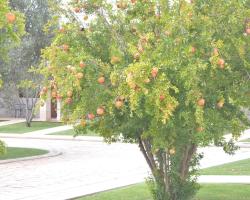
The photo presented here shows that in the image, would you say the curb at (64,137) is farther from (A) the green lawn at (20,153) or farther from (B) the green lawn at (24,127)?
(A) the green lawn at (20,153)

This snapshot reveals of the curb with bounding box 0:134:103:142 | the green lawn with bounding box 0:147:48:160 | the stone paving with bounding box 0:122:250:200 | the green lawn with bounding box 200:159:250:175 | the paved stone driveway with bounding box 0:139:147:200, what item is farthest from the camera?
the curb with bounding box 0:134:103:142

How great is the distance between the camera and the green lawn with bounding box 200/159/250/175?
16.8 meters

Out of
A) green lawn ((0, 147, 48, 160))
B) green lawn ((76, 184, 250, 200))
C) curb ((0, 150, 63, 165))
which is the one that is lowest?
green lawn ((76, 184, 250, 200))

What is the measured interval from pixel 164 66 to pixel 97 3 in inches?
74.5

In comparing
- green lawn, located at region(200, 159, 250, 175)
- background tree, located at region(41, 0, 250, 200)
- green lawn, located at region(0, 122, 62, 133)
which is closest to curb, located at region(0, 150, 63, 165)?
green lawn, located at region(200, 159, 250, 175)

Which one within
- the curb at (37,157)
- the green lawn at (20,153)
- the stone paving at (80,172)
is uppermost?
the green lawn at (20,153)

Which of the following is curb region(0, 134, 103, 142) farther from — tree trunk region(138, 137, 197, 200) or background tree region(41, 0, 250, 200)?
background tree region(41, 0, 250, 200)

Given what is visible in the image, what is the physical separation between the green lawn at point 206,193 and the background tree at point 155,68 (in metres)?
3.30

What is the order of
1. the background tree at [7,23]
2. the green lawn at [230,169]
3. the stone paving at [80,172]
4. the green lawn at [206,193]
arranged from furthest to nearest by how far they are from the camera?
the green lawn at [230,169] → the stone paving at [80,172] → the green lawn at [206,193] → the background tree at [7,23]

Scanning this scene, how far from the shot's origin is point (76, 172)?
1830cm

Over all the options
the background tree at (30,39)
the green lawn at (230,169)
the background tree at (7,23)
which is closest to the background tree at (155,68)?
the background tree at (7,23)

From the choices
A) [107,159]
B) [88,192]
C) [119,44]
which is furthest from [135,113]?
[107,159]

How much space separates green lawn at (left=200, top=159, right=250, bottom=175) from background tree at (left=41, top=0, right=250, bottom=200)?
23.6ft

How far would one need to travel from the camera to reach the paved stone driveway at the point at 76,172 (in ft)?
46.8
